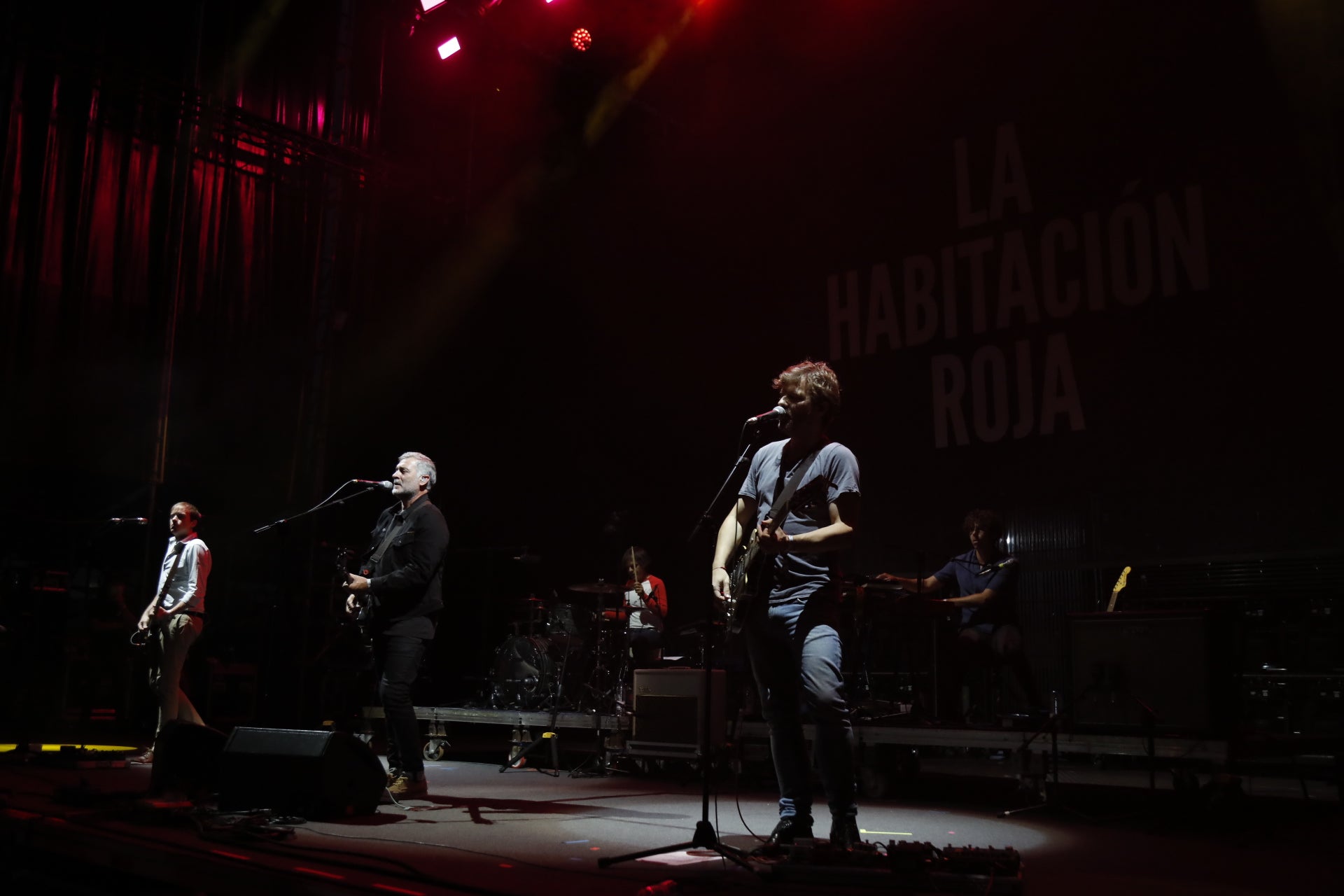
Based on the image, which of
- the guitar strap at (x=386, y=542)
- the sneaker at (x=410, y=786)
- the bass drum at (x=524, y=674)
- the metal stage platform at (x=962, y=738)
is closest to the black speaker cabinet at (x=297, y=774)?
the sneaker at (x=410, y=786)

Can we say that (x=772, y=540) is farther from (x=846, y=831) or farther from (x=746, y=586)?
(x=846, y=831)

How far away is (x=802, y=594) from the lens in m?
3.56

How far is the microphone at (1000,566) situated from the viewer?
6598mm

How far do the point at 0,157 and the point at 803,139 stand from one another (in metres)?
7.68

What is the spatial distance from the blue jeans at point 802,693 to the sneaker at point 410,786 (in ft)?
6.94

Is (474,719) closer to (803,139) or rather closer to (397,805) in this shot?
(397,805)

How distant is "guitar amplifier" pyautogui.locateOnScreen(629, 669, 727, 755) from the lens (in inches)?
257

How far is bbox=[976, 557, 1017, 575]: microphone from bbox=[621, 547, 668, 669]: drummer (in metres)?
3.47

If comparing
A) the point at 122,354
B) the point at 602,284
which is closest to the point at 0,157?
the point at 122,354

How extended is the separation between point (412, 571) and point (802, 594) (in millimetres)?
2147

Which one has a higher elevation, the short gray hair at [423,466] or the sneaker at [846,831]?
the short gray hair at [423,466]

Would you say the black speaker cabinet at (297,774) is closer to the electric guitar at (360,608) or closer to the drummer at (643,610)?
the electric guitar at (360,608)

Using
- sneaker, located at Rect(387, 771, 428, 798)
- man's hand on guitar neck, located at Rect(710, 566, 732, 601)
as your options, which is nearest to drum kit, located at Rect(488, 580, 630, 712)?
sneaker, located at Rect(387, 771, 428, 798)

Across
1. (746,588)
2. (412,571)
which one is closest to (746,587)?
A: (746,588)
